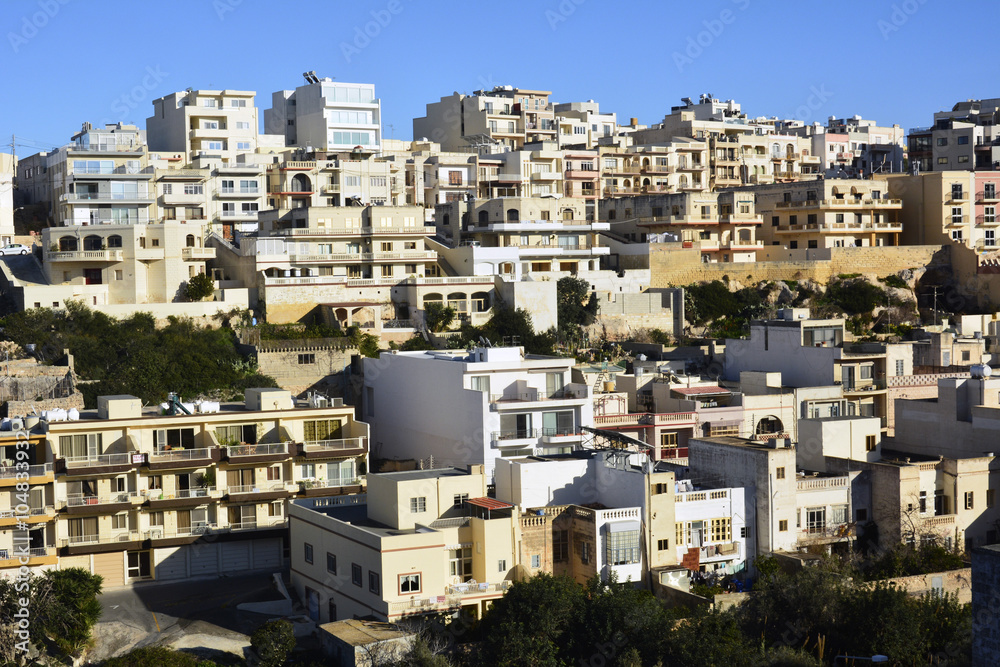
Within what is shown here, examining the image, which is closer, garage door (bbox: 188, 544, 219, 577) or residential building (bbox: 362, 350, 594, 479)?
garage door (bbox: 188, 544, 219, 577)

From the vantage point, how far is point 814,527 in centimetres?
3666

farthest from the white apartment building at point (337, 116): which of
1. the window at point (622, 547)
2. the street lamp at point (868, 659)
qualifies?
the street lamp at point (868, 659)

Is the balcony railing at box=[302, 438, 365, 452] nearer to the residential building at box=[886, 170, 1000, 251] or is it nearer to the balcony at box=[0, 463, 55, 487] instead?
the balcony at box=[0, 463, 55, 487]

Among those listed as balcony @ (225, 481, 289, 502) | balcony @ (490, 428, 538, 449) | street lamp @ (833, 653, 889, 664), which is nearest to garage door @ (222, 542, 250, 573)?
balcony @ (225, 481, 289, 502)

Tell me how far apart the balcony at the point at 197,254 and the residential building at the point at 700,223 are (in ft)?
71.8

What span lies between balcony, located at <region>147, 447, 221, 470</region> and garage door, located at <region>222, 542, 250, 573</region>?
2402 millimetres

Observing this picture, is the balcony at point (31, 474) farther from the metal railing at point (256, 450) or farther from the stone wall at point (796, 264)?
the stone wall at point (796, 264)

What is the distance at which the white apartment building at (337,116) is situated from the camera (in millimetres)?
76625

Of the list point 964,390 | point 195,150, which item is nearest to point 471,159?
point 195,150

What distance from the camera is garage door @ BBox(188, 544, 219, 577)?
37625 millimetres

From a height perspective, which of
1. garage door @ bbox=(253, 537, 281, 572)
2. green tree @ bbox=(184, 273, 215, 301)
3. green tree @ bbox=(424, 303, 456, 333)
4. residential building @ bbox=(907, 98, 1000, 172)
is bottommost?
garage door @ bbox=(253, 537, 281, 572)

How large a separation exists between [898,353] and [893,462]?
11344mm

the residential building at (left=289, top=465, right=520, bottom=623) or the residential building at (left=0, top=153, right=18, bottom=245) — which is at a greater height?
the residential building at (left=0, top=153, right=18, bottom=245)

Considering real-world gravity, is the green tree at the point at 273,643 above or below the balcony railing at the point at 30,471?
below
